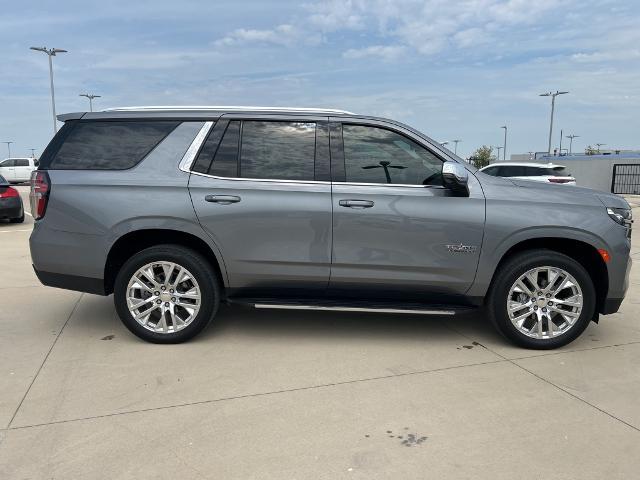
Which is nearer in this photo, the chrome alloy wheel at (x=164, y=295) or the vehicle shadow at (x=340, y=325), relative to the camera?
the chrome alloy wheel at (x=164, y=295)

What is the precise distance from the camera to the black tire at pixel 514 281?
4078 millimetres

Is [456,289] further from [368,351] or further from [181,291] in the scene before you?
[181,291]

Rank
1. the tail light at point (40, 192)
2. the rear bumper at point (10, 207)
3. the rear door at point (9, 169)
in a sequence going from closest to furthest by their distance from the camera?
the tail light at point (40, 192)
the rear bumper at point (10, 207)
the rear door at point (9, 169)

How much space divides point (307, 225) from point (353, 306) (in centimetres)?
75

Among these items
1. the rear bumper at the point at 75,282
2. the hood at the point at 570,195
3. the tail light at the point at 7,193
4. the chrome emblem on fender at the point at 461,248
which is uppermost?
the hood at the point at 570,195

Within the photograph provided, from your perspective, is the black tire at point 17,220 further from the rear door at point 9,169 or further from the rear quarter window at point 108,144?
the rear door at point 9,169

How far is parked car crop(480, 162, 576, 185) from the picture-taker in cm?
1511

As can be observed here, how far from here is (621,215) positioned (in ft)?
13.7

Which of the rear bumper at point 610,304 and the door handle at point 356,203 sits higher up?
the door handle at point 356,203

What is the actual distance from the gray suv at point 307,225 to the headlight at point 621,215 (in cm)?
1

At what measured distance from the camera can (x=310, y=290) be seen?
4.28 metres

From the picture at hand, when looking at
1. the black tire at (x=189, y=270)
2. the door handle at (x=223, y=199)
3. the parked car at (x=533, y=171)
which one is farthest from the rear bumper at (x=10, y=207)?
the parked car at (x=533, y=171)

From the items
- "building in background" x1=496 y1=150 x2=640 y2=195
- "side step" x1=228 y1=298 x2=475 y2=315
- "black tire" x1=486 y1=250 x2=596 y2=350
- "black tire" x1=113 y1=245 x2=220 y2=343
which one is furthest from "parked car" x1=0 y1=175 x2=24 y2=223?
"building in background" x1=496 y1=150 x2=640 y2=195

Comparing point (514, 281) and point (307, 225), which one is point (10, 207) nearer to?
Result: point (307, 225)
